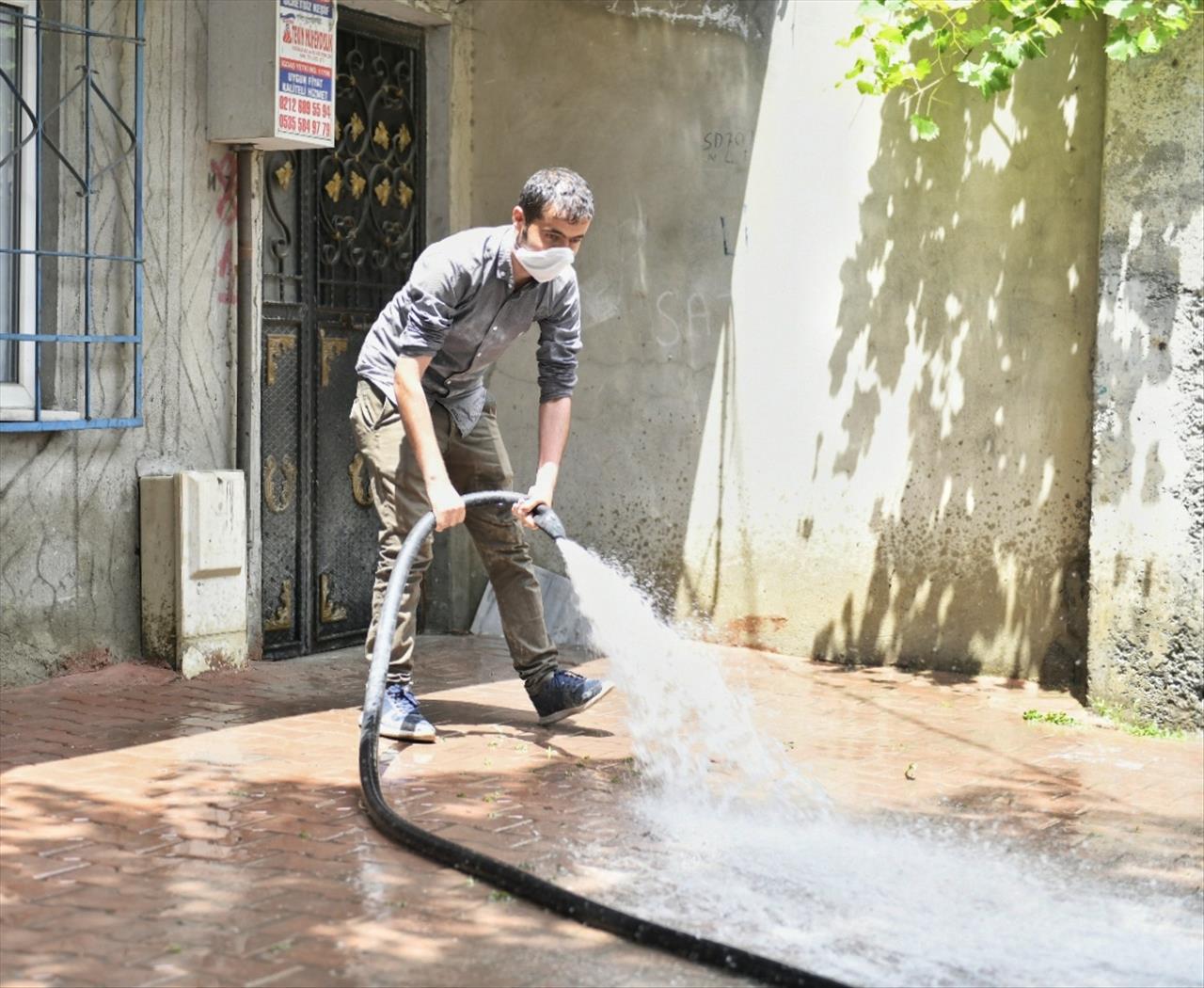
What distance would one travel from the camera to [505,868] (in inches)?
169

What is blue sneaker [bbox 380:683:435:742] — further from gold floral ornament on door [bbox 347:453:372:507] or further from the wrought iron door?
gold floral ornament on door [bbox 347:453:372:507]

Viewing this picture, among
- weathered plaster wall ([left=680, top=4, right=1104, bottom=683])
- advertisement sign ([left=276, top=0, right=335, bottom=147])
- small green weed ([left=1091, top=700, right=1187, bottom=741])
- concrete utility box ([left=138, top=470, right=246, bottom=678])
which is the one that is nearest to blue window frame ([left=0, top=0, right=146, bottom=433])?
concrete utility box ([left=138, top=470, right=246, bottom=678])

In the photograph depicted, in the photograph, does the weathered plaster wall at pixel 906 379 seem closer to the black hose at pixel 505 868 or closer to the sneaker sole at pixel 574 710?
the sneaker sole at pixel 574 710

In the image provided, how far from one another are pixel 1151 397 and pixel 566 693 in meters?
2.72

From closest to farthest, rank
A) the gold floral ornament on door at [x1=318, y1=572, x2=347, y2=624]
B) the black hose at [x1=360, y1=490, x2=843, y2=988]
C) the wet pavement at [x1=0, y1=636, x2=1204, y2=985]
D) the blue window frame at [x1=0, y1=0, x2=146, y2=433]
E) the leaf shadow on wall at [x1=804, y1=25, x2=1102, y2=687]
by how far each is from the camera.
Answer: the black hose at [x1=360, y1=490, x2=843, y2=988]
the wet pavement at [x1=0, y1=636, x2=1204, y2=985]
the blue window frame at [x1=0, y1=0, x2=146, y2=433]
the leaf shadow on wall at [x1=804, y1=25, x2=1102, y2=687]
the gold floral ornament on door at [x1=318, y1=572, x2=347, y2=624]

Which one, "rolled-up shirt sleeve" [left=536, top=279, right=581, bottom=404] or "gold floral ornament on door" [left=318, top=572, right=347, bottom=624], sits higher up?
"rolled-up shirt sleeve" [left=536, top=279, right=581, bottom=404]

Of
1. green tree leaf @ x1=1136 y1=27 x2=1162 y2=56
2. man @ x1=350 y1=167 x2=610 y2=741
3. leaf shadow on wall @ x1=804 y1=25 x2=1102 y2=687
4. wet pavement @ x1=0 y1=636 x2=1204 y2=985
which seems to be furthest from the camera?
leaf shadow on wall @ x1=804 y1=25 x2=1102 y2=687

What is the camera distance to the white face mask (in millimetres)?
5645

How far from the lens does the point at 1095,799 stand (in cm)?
571

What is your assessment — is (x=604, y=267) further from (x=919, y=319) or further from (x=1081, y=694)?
(x=1081, y=694)

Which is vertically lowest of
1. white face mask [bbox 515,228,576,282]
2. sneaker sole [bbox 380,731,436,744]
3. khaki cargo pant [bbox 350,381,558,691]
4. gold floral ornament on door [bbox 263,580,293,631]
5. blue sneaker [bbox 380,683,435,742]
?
sneaker sole [bbox 380,731,436,744]

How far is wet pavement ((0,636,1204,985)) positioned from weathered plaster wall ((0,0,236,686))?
27cm

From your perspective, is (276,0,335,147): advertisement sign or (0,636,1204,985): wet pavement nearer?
(0,636,1204,985): wet pavement

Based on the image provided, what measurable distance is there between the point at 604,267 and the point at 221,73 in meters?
2.28
